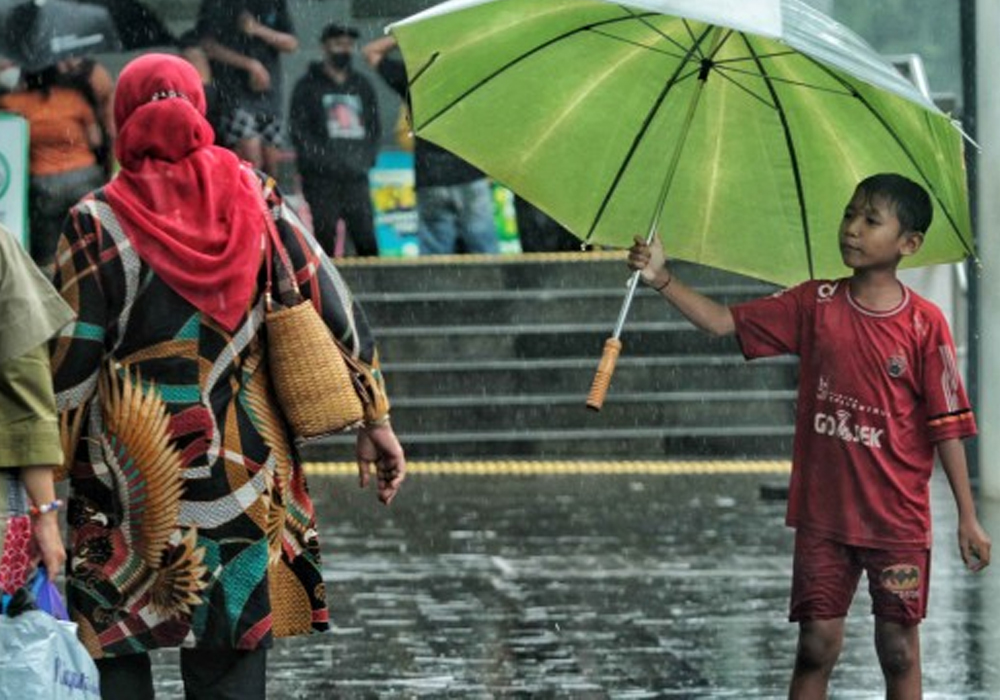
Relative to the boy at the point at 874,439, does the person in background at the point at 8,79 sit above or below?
above

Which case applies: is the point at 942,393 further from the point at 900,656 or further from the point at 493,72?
the point at 493,72

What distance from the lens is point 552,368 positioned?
653 inches

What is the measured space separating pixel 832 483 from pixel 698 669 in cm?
204

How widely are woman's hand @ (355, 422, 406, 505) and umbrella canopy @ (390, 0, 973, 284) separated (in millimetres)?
1128

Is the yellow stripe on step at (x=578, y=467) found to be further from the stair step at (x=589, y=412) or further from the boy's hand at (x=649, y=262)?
the boy's hand at (x=649, y=262)

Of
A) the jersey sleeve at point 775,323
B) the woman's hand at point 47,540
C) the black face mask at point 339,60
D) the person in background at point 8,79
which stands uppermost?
the black face mask at point 339,60

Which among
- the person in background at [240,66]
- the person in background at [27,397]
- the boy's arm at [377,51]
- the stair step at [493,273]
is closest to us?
the person in background at [27,397]

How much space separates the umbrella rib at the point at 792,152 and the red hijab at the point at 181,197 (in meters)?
1.60

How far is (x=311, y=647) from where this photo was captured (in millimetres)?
9406

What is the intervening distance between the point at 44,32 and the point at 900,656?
911 centimetres

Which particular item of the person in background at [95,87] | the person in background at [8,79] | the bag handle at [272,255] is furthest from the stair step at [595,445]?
the bag handle at [272,255]

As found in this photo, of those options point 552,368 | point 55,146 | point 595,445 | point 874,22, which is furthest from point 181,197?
point 874,22

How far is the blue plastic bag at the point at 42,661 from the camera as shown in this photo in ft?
17.5

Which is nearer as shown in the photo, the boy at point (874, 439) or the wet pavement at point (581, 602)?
the boy at point (874, 439)
